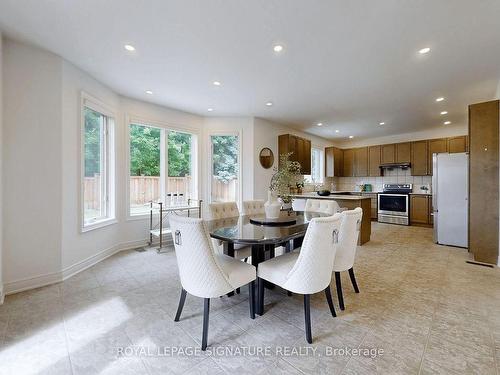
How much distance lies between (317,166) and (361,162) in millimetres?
1424

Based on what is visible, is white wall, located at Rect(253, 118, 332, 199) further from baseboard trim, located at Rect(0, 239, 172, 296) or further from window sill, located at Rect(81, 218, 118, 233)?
baseboard trim, located at Rect(0, 239, 172, 296)

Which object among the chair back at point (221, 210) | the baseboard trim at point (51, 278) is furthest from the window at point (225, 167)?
the baseboard trim at point (51, 278)

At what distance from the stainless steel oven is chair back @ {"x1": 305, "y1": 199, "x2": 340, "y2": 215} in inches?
157

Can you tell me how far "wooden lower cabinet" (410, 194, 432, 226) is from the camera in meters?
6.08

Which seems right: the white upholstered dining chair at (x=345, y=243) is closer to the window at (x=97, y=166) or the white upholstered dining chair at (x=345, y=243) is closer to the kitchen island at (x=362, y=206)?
the kitchen island at (x=362, y=206)

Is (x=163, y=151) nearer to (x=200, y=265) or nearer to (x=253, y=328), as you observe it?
(x=200, y=265)

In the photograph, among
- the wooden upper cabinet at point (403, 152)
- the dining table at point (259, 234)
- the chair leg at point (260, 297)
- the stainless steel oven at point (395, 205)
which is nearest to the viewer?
the dining table at point (259, 234)

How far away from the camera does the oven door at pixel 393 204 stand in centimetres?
638

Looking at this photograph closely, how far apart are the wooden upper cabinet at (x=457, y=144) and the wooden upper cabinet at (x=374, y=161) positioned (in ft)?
5.58

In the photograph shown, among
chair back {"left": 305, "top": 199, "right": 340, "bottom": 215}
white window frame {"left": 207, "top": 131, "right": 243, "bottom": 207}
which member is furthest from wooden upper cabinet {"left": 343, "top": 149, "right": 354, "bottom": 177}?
chair back {"left": 305, "top": 199, "right": 340, "bottom": 215}

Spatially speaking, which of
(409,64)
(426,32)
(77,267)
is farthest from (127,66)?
(409,64)

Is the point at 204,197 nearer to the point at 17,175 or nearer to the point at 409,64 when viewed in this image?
the point at 17,175

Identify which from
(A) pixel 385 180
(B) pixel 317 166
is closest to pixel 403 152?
(A) pixel 385 180

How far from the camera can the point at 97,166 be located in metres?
A: 3.66
